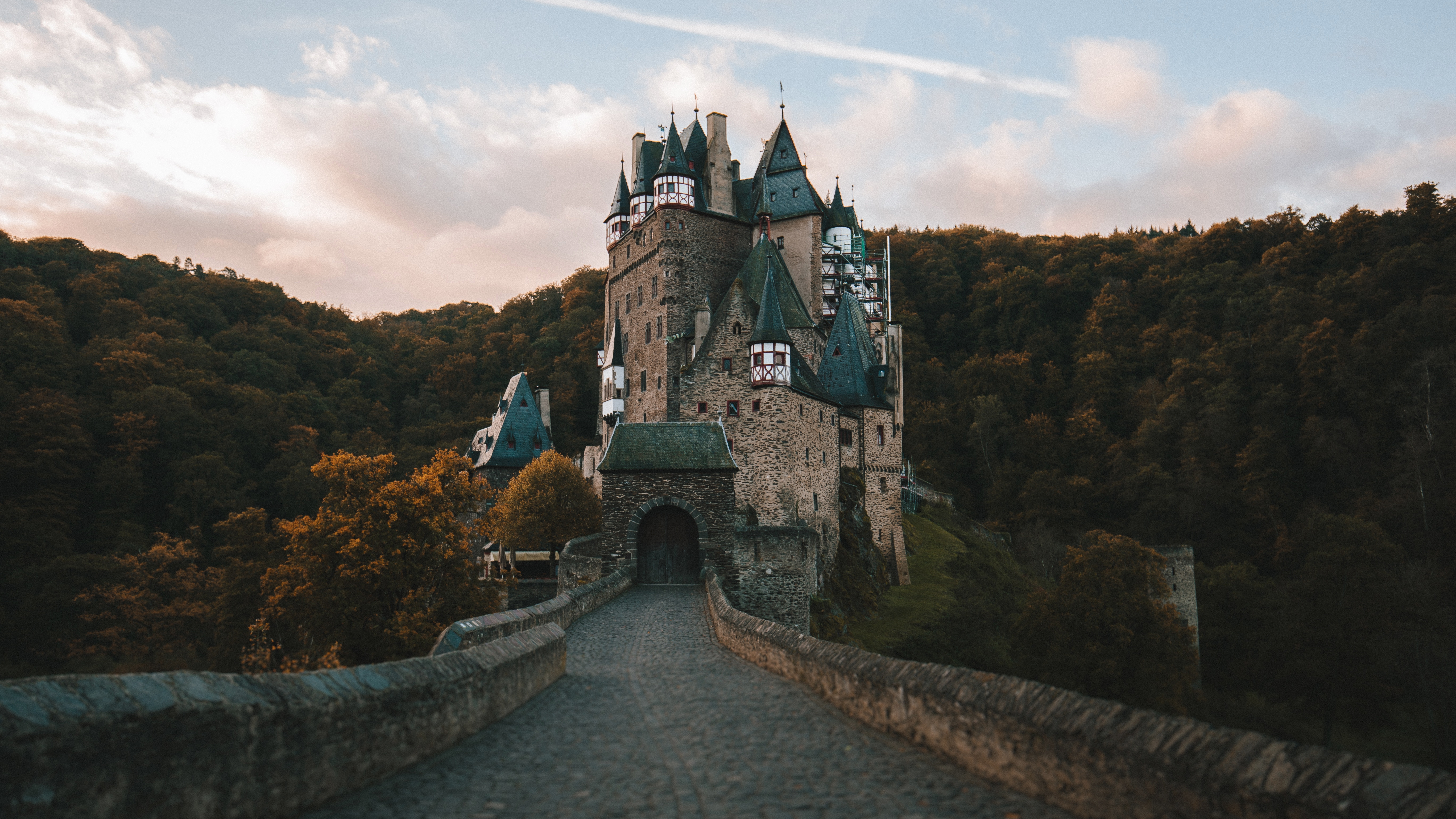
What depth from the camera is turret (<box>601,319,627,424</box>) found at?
5103cm

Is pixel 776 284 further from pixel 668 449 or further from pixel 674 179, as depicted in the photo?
pixel 668 449

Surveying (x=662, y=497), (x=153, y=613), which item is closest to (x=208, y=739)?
(x=662, y=497)

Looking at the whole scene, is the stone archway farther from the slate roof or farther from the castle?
the slate roof

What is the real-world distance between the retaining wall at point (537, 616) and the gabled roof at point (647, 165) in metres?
31.4

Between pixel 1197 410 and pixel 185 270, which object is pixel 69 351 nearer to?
pixel 185 270

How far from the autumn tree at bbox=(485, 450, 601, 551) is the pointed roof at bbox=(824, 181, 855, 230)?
22.2 m

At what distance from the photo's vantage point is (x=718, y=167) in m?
51.0

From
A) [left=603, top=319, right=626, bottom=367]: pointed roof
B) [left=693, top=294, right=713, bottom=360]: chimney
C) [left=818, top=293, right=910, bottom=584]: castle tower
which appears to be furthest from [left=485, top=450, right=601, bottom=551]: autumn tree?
[left=818, top=293, right=910, bottom=584]: castle tower

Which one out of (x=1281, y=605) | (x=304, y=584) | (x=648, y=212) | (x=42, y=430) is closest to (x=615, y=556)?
(x=304, y=584)

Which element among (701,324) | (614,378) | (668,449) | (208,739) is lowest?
(208,739)

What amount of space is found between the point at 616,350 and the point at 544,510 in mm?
14145

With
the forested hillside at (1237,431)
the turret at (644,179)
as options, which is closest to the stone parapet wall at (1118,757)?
the forested hillside at (1237,431)

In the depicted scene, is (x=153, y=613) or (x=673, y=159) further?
(x=673, y=159)

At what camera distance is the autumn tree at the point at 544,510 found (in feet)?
134
